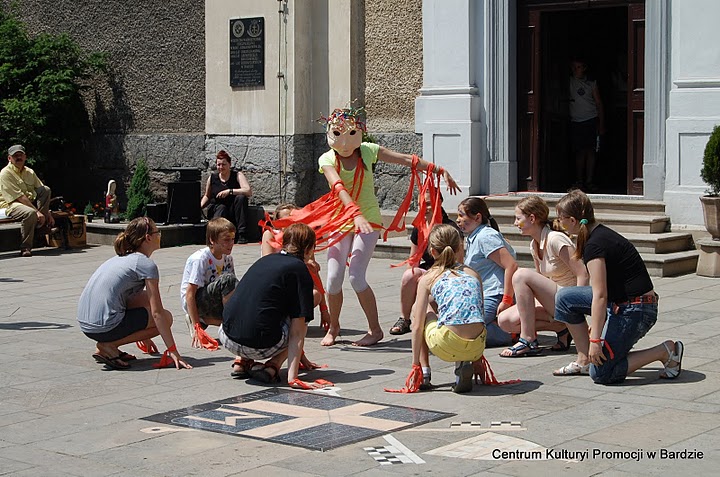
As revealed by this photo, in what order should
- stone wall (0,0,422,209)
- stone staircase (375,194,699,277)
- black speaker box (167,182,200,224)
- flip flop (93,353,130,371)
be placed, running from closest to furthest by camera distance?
flip flop (93,353,130,371)
stone staircase (375,194,699,277)
stone wall (0,0,422,209)
black speaker box (167,182,200,224)

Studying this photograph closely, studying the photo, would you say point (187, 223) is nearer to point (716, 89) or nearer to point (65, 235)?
point (65, 235)

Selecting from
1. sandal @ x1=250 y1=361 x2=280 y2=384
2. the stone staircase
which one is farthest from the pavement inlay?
the stone staircase

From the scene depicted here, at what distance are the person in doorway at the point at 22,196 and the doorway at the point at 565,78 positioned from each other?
6.61 m

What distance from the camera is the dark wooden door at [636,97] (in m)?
14.4

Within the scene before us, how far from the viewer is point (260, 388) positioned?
7926mm

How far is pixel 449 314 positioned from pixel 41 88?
13089 mm

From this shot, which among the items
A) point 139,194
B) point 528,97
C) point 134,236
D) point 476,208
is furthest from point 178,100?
point 476,208

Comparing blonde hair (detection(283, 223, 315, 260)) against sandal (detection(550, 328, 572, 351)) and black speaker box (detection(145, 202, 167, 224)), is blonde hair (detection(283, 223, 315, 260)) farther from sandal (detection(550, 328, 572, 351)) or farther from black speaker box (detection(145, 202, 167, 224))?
black speaker box (detection(145, 202, 167, 224))

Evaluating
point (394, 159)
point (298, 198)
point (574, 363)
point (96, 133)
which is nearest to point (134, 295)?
point (394, 159)

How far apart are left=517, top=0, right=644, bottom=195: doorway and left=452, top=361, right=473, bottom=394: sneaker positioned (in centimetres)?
756

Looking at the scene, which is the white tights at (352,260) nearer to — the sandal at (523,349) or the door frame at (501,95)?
the sandal at (523,349)

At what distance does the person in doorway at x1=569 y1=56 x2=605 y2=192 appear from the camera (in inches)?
633

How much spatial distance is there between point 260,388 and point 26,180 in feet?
30.8

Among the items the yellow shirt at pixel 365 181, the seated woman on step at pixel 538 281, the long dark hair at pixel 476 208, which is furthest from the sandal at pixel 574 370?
the yellow shirt at pixel 365 181
